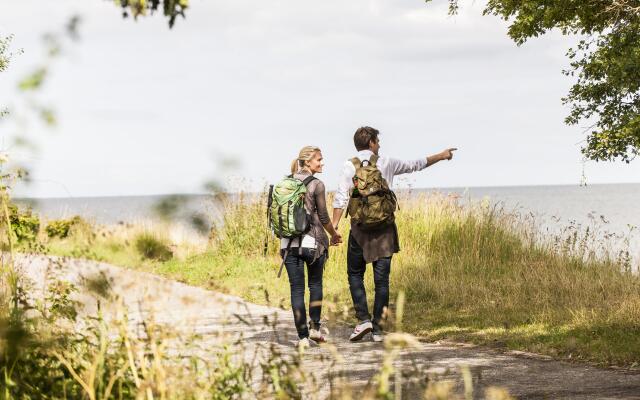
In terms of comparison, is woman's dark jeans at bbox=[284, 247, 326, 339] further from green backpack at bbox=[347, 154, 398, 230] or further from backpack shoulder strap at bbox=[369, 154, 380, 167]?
backpack shoulder strap at bbox=[369, 154, 380, 167]

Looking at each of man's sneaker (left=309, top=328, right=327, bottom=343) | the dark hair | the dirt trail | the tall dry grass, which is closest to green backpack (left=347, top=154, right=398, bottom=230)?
the dark hair

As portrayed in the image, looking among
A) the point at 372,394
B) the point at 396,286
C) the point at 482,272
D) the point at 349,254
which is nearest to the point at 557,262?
the point at 482,272

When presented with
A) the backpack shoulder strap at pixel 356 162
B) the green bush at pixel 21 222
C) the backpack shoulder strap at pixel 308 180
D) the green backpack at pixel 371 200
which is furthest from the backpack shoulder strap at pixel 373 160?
the green bush at pixel 21 222

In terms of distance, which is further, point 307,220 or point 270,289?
point 270,289

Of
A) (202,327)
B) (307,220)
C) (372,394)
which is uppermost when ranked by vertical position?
(307,220)

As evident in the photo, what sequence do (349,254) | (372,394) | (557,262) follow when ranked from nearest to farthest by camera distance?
(372,394), (349,254), (557,262)

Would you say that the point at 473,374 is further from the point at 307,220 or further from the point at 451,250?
the point at 451,250

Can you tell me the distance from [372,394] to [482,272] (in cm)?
1019

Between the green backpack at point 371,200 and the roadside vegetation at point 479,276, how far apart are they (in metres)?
0.97

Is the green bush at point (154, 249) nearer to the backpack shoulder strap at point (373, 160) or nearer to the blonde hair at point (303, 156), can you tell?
the blonde hair at point (303, 156)

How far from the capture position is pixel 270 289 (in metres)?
13.2

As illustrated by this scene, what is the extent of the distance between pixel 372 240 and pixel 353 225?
27 centimetres

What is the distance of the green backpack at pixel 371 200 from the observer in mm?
8320

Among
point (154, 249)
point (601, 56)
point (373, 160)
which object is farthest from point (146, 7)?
point (601, 56)
